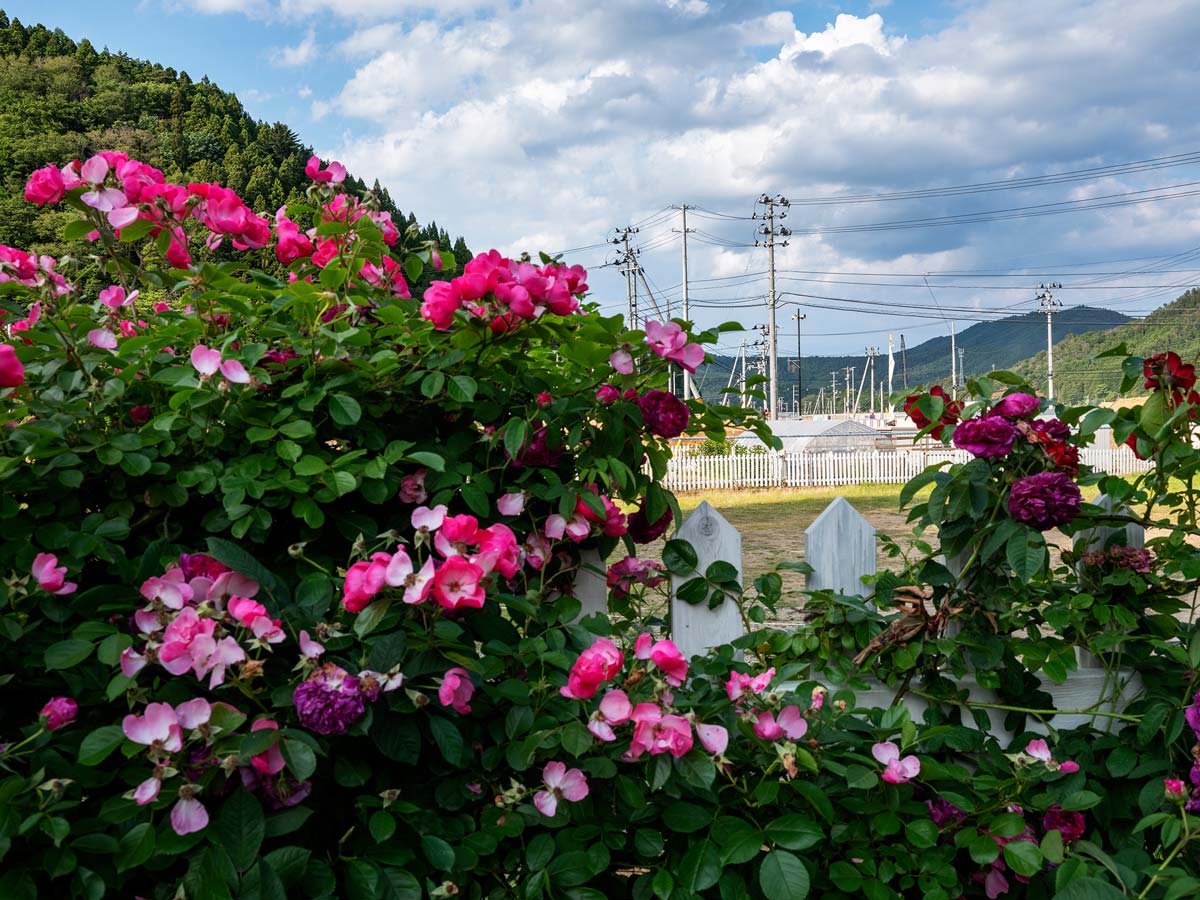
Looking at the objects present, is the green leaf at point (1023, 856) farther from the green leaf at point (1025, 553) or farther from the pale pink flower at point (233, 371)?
the pale pink flower at point (233, 371)

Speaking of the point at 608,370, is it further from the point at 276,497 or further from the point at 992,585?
the point at 992,585

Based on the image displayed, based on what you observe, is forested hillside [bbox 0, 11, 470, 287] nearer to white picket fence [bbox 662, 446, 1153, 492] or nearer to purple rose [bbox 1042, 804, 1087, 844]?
white picket fence [bbox 662, 446, 1153, 492]

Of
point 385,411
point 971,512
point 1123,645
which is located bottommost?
point 1123,645

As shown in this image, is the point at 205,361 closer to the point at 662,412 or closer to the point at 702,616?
the point at 662,412

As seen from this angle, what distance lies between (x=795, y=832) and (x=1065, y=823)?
50 cm

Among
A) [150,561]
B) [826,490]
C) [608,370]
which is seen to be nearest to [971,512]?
[608,370]

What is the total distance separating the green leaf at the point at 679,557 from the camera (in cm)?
136

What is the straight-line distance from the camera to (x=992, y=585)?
135 cm

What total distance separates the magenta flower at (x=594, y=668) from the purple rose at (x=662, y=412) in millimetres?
371

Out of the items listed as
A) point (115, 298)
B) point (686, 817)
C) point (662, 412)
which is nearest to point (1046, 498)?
point (662, 412)

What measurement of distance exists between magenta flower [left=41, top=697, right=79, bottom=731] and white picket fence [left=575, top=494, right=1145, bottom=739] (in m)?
0.71

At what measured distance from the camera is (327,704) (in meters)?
0.86

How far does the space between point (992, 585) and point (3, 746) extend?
136 centimetres

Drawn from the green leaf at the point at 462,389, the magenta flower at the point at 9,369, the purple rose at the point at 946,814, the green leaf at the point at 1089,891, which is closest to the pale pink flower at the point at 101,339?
the magenta flower at the point at 9,369
